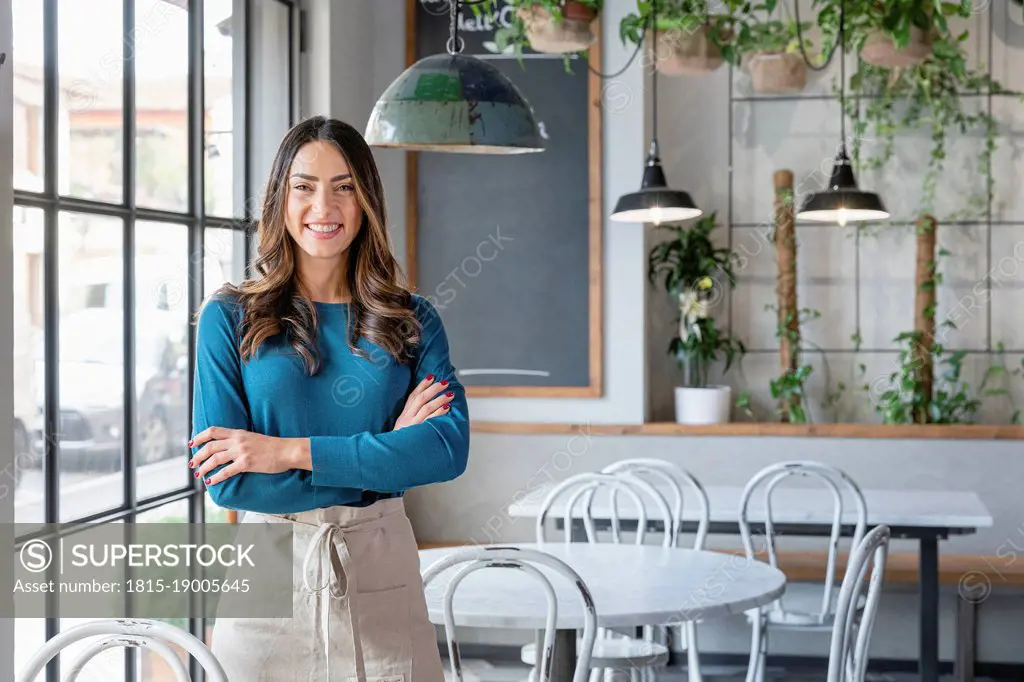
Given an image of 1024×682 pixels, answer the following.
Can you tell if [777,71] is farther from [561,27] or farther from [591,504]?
[591,504]

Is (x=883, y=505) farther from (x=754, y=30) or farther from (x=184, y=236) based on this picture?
(x=184, y=236)

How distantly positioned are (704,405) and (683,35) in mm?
1569

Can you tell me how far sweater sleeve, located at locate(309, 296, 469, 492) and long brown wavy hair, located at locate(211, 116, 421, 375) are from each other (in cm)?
5

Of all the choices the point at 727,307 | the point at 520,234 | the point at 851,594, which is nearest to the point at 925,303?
the point at 727,307

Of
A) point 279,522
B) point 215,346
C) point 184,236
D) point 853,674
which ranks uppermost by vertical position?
point 184,236

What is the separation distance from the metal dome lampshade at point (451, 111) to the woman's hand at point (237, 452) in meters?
0.78

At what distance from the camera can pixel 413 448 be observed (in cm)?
196

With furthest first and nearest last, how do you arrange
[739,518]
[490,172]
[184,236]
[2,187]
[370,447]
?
[490,172], [739,518], [184,236], [2,187], [370,447]

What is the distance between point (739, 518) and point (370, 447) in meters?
2.33

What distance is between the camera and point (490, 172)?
5301 millimetres

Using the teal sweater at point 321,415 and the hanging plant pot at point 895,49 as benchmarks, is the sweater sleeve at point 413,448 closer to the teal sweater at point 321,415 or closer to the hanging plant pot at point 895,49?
the teal sweater at point 321,415

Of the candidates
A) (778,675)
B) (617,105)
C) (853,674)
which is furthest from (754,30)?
(853,674)

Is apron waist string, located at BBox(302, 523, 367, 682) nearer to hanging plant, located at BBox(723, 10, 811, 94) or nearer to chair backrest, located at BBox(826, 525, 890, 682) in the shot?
chair backrest, located at BBox(826, 525, 890, 682)

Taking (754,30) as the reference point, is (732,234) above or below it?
below
